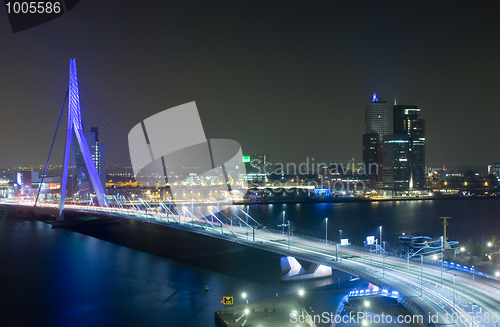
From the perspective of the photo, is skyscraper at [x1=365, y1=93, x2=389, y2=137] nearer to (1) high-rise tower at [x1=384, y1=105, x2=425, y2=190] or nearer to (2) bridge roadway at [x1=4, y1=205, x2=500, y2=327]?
(1) high-rise tower at [x1=384, y1=105, x2=425, y2=190]

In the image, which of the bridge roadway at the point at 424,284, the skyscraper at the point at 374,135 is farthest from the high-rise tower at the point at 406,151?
the bridge roadway at the point at 424,284

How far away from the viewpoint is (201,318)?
5371mm

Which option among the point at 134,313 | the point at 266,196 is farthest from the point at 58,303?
the point at 266,196

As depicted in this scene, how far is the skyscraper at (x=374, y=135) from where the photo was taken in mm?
47681

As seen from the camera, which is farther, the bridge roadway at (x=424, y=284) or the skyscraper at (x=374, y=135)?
the skyscraper at (x=374, y=135)

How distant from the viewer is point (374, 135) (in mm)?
52094

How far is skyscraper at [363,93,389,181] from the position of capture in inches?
1877

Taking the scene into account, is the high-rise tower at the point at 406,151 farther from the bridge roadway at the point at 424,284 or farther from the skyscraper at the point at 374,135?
the bridge roadway at the point at 424,284

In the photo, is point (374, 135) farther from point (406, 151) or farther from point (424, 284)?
point (424, 284)

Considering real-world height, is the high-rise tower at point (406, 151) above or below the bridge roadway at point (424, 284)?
above

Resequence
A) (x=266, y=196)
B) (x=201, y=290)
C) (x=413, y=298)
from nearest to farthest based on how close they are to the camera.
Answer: (x=413, y=298)
(x=201, y=290)
(x=266, y=196)

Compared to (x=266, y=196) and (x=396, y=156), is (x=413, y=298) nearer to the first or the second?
(x=266, y=196)

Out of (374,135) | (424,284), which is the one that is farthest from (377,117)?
(424,284)

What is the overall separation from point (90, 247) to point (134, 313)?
5762mm
